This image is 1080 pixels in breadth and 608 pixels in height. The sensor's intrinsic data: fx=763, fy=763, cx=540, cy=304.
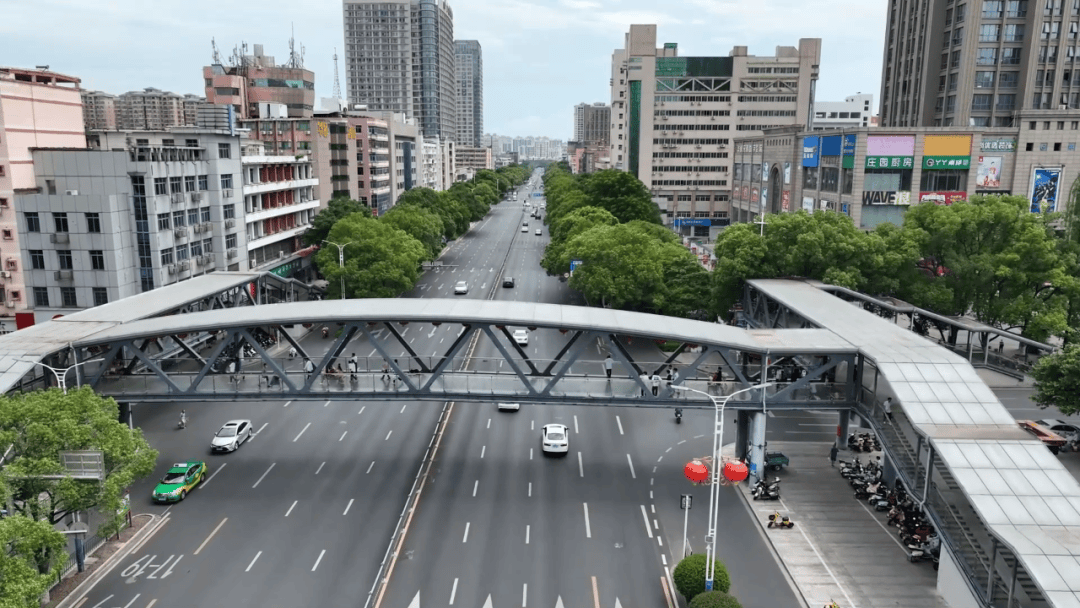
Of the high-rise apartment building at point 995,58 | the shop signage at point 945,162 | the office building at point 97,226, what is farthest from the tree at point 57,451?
the high-rise apartment building at point 995,58

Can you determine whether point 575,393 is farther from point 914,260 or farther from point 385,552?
point 914,260

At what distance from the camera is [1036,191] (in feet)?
301

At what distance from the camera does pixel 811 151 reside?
10450 cm

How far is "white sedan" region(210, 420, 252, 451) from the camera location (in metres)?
46.2

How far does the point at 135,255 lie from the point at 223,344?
3303 centimetres

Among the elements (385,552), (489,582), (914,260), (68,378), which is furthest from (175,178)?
(914,260)

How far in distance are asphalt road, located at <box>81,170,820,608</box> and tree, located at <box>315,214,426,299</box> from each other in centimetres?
2463

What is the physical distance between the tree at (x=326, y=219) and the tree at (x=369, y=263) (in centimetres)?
1574

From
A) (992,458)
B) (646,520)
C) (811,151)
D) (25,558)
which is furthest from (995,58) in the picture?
(25,558)

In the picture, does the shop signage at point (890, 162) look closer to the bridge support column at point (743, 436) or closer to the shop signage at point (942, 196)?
the shop signage at point (942, 196)

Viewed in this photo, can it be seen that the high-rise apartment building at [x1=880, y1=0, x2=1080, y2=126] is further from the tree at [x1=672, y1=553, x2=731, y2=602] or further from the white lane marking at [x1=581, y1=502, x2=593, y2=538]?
the tree at [x1=672, y1=553, x2=731, y2=602]

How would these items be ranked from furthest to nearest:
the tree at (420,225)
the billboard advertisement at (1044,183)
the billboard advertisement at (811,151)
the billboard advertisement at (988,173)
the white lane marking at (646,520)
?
the tree at (420,225)
the billboard advertisement at (811,151)
the billboard advertisement at (1044,183)
the billboard advertisement at (988,173)
the white lane marking at (646,520)

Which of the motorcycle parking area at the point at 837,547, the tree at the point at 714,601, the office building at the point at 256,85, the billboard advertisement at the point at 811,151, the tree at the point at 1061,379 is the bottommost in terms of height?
the motorcycle parking area at the point at 837,547

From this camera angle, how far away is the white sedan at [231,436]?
46219 mm
